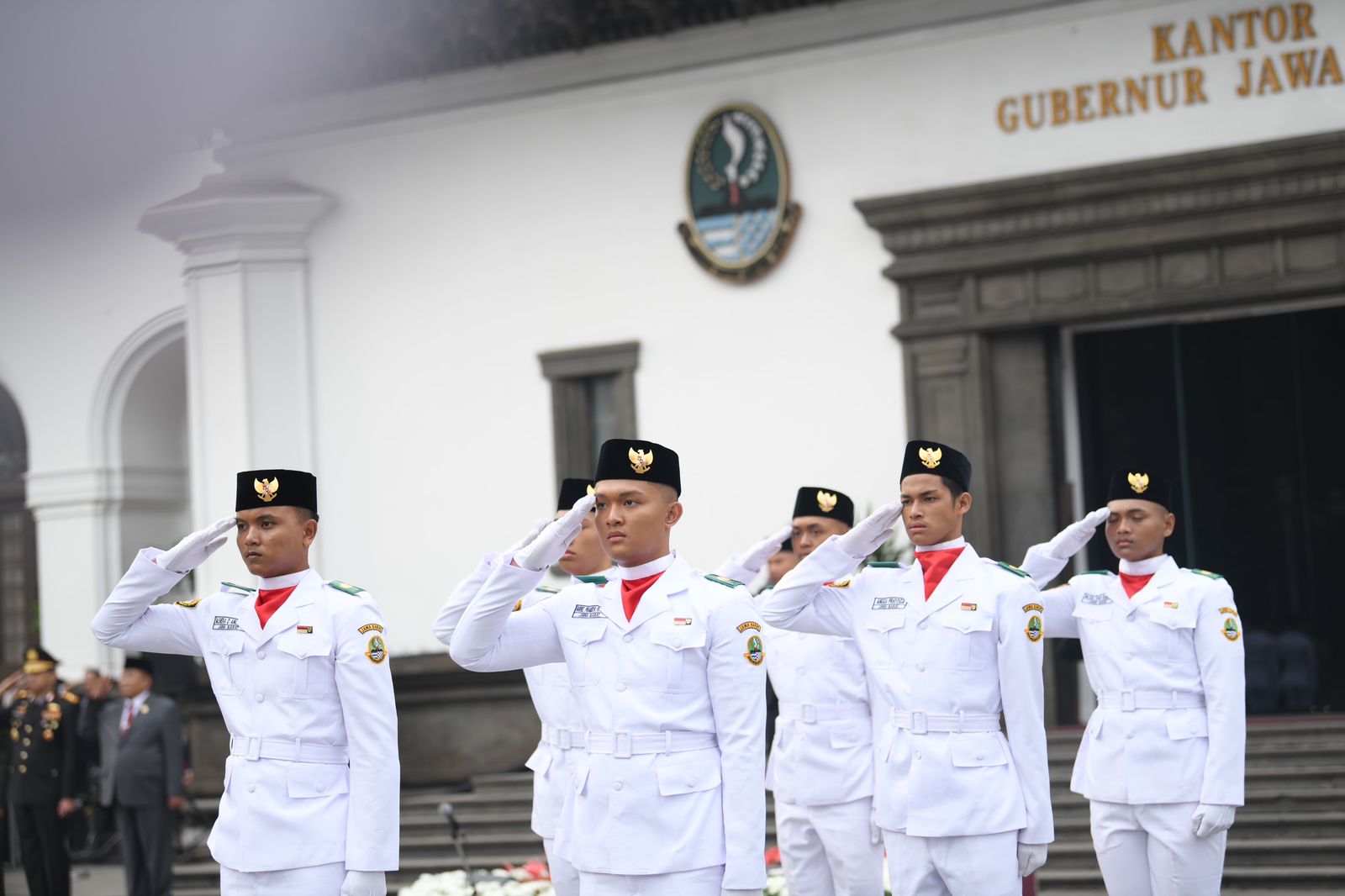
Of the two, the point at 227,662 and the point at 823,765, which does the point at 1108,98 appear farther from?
the point at 227,662

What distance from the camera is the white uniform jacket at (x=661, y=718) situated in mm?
4648

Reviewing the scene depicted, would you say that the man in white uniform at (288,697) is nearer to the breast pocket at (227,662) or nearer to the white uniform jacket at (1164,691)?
the breast pocket at (227,662)

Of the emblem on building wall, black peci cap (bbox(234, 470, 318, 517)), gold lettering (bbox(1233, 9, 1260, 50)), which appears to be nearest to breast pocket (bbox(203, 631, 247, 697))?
black peci cap (bbox(234, 470, 318, 517))

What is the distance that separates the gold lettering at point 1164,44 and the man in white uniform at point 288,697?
8105 mm

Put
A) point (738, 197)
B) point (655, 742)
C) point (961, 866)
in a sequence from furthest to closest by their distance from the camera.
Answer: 1. point (738, 197)
2. point (961, 866)
3. point (655, 742)

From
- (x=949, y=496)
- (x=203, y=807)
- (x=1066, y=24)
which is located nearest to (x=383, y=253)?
(x=203, y=807)

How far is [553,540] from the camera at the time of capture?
4598 mm

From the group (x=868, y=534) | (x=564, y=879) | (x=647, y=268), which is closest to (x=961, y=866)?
(x=868, y=534)

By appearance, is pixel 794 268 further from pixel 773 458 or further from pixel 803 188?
pixel 773 458

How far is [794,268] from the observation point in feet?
43.0

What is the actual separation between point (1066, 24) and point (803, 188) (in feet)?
7.36

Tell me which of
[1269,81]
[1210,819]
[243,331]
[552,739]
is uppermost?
[1269,81]

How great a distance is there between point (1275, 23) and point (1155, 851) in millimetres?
6699

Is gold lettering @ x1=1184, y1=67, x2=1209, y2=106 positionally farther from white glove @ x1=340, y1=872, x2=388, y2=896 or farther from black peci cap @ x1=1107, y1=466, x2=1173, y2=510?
white glove @ x1=340, y1=872, x2=388, y2=896
